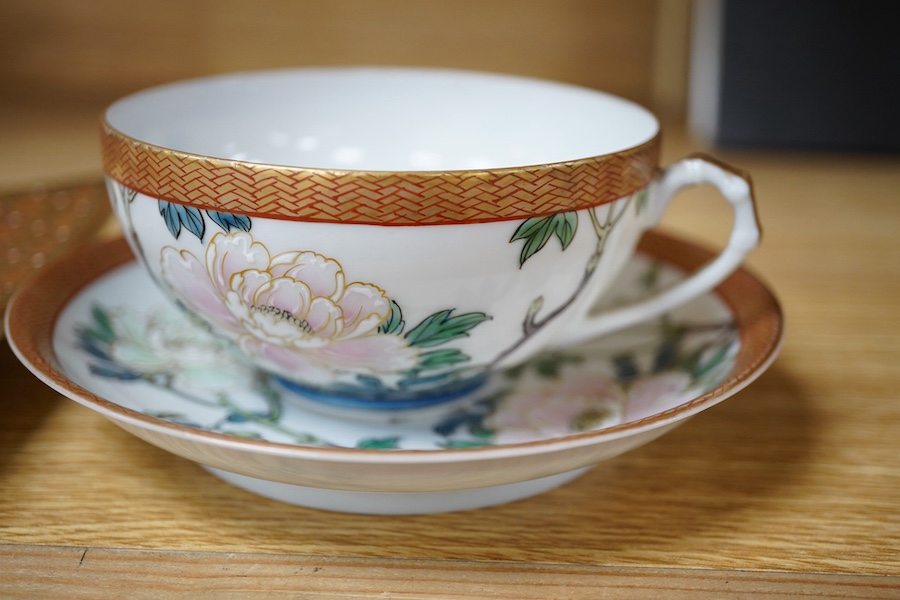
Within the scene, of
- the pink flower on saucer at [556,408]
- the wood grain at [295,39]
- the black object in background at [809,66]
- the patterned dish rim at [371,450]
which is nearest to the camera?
the patterned dish rim at [371,450]

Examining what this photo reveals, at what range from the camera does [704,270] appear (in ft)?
1.32

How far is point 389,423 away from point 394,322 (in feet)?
0.25

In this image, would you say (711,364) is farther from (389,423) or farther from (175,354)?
(175,354)

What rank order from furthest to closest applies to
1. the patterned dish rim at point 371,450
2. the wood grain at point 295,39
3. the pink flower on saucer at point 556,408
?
1. the wood grain at point 295,39
2. the pink flower on saucer at point 556,408
3. the patterned dish rim at point 371,450

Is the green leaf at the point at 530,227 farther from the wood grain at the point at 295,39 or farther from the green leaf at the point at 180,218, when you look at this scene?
the wood grain at the point at 295,39

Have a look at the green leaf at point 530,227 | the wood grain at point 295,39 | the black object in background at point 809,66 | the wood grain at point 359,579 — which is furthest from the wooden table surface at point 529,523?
the wood grain at point 295,39

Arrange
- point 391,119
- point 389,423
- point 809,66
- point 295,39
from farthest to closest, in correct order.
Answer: point 295,39, point 809,66, point 391,119, point 389,423

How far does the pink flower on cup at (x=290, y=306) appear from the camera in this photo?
301 millimetres

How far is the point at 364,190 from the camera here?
0.28 m

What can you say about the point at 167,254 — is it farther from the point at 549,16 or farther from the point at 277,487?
the point at 549,16

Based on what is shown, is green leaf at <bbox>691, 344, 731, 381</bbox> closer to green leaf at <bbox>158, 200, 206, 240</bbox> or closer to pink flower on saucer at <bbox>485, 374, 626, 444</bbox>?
pink flower on saucer at <bbox>485, 374, 626, 444</bbox>

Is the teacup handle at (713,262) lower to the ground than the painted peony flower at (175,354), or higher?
higher

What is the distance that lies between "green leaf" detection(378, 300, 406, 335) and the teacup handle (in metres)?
0.10

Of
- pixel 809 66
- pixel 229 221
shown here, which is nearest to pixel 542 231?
pixel 229 221
